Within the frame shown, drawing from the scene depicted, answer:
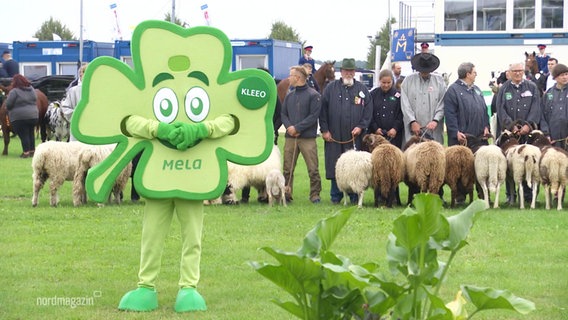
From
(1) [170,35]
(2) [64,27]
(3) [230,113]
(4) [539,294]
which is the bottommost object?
(4) [539,294]

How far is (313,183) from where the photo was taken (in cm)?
1694

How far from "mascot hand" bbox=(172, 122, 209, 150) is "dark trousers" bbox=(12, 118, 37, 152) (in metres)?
16.0

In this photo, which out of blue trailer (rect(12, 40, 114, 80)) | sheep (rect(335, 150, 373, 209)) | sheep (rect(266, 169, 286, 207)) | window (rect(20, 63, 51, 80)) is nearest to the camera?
sheep (rect(335, 150, 373, 209))

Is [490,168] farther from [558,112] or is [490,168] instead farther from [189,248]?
[189,248]

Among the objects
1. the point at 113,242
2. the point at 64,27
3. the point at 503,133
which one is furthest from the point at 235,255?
the point at 64,27

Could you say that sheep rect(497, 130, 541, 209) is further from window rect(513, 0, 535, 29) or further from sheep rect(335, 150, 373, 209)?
window rect(513, 0, 535, 29)

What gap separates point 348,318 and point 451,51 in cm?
2895

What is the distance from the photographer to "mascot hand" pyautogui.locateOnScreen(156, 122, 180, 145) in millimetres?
8258

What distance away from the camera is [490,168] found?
50.1 ft

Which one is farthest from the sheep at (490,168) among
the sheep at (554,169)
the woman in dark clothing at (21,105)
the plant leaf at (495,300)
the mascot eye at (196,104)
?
the woman in dark clothing at (21,105)

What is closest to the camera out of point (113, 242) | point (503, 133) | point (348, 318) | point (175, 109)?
point (348, 318)

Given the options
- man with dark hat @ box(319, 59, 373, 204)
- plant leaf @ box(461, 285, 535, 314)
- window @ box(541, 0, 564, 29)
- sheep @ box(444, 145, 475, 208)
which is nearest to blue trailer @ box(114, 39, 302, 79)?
window @ box(541, 0, 564, 29)

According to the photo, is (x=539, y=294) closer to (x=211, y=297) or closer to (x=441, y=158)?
(x=211, y=297)

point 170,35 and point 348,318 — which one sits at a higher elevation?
point 170,35
